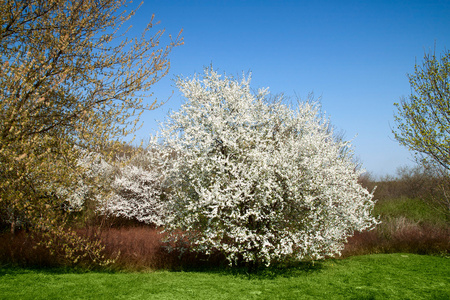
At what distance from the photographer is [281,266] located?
33.4 ft

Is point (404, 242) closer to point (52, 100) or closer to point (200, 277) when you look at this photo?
point (200, 277)

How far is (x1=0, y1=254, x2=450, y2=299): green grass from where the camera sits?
754 centimetres

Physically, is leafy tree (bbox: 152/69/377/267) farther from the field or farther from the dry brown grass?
the dry brown grass

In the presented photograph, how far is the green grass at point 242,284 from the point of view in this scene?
24.7ft

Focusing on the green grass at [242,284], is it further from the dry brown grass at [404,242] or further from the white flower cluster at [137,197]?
the white flower cluster at [137,197]

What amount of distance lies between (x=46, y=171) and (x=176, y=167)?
336 centimetres

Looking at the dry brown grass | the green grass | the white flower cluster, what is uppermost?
the white flower cluster

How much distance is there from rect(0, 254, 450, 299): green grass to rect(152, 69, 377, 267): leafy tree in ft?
2.27

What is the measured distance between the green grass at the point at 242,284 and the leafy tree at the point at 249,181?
2.27 ft

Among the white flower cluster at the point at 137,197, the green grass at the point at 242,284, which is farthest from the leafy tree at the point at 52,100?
the white flower cluster at the point at 137,197

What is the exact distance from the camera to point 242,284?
8.43 m

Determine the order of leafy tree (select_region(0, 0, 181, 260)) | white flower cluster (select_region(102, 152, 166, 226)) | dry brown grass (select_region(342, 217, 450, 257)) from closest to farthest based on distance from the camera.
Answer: leafy tree (select_region(0, 0, 181, 260)), dry brown grass (select_region(342, 217, 450, 257)), white flower cluster (select_region(102, 152, 166, 226))

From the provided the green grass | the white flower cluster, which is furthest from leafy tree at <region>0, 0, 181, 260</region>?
the white flower cluster

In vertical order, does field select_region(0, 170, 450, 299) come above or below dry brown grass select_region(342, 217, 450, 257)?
below
